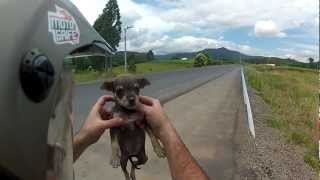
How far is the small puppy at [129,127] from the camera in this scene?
242 cm

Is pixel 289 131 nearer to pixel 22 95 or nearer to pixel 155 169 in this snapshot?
pixel 155 169

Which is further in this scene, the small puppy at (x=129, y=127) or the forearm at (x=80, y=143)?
the forearm at (x=80, y=143)

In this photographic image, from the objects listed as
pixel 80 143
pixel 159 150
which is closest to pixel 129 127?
pixel 80 143

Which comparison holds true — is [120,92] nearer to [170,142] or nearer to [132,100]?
[132,100]

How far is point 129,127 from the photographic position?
2.53 meters

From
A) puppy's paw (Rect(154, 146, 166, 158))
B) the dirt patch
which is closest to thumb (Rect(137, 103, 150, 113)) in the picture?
puppy's paw (Rect(154, 146, 166, 158))

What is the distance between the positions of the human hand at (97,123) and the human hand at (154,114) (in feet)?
0.35

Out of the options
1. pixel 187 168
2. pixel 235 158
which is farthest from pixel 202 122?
pixel 187 168

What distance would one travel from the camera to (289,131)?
1686 cm

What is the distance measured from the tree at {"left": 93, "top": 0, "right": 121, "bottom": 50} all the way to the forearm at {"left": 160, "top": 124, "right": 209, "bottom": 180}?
386mm

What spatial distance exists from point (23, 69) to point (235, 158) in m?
11.0

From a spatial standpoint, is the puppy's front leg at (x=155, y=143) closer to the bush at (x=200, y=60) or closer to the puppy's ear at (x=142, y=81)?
the puppy's ear at (x=142, y=81)

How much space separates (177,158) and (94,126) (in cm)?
33

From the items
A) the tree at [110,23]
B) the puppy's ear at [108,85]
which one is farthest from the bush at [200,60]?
the puppy's ear at [108,85]
